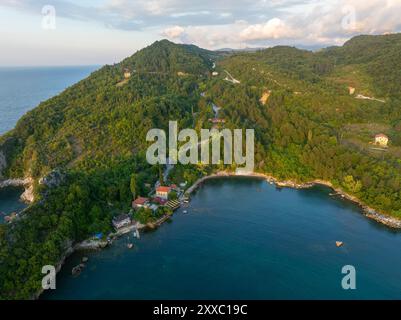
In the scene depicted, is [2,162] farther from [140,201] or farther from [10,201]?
[140,201]

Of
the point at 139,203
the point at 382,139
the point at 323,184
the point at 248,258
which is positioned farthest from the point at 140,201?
the point at 382,139

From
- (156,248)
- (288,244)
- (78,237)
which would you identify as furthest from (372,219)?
(78,237)

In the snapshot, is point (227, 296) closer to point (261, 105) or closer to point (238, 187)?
point (238, 187)

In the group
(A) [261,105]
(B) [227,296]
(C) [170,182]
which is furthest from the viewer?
(A) [261,105]

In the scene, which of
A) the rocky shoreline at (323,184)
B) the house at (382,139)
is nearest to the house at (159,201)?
the rocky shoreline at (323,184)

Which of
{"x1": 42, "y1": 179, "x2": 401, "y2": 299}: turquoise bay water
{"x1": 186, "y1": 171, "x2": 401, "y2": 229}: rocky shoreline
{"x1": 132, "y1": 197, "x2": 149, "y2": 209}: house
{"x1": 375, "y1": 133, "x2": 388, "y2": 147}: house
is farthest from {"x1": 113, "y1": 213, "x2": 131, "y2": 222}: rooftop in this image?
{"x1": 375, "y1": 133, "x2": 388, "y2": 147}: house

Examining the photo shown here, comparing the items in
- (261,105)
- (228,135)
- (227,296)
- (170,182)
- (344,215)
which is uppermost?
(261,105)

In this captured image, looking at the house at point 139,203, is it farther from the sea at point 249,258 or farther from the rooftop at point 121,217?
the sea at point 249,258
